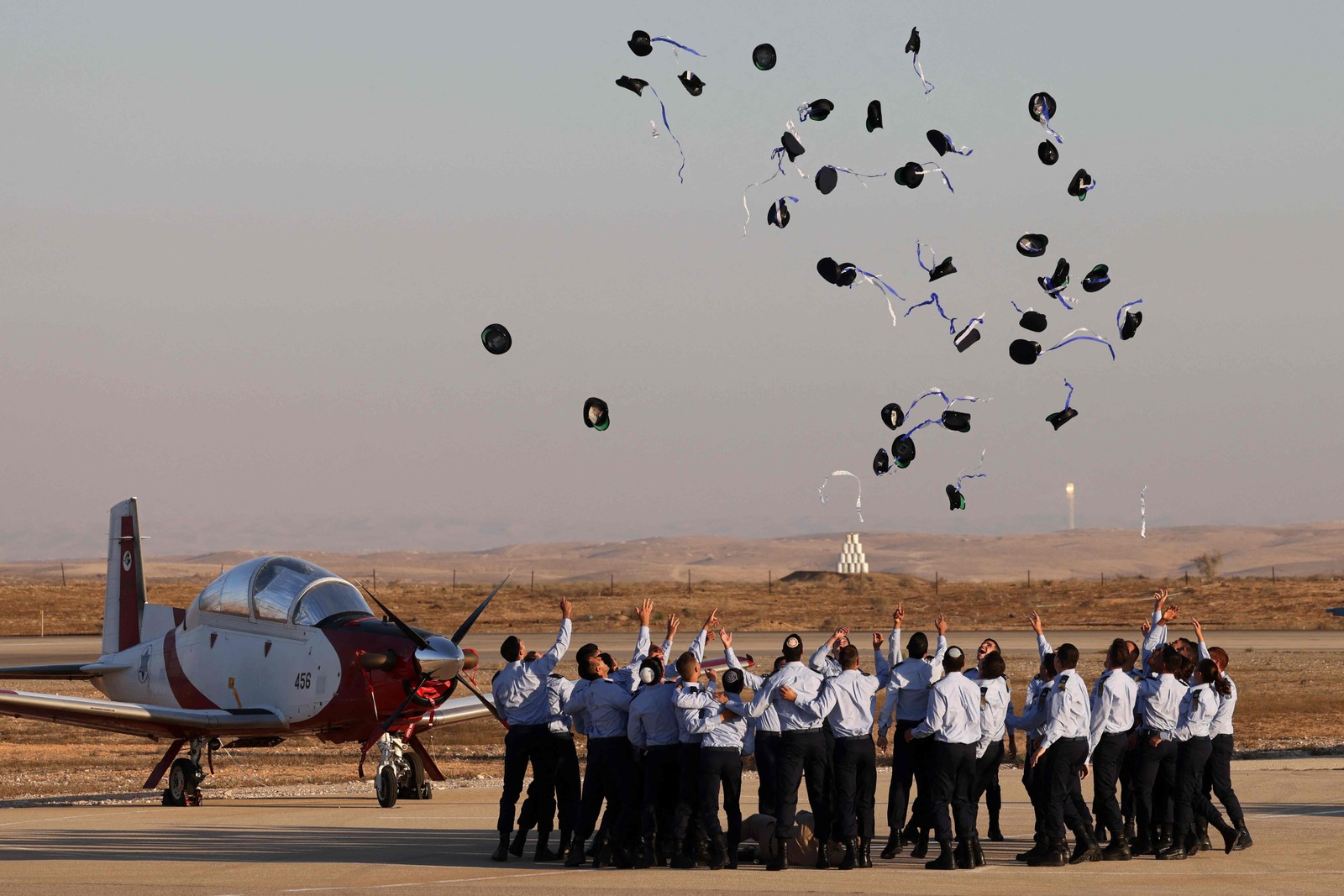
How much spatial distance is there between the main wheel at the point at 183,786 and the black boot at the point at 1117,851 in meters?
10.8

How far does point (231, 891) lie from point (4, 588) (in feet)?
270

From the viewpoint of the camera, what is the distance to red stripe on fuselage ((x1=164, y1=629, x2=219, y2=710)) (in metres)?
20.6

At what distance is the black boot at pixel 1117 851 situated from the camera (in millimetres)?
13992

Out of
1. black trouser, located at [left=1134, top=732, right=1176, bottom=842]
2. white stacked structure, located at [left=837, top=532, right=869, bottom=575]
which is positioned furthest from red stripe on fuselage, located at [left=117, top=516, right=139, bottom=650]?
white stacked structure, located at [left=837, top=532, right=869, bottom=575]

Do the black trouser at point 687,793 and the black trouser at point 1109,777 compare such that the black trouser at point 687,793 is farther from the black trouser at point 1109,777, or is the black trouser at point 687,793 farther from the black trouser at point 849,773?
the black trouser at point 1109,777

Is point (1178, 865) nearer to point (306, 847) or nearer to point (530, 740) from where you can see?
point (530, 740)

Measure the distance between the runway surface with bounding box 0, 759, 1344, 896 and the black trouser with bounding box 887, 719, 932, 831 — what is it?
1.27ft

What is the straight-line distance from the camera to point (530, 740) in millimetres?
14484

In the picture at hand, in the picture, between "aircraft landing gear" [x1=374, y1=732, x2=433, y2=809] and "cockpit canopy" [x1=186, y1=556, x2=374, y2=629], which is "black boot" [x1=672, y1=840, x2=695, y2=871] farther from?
"cockpit canopy" [x1=186, y1=556, x2=374, y2=629]

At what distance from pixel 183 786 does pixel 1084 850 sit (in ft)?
35.6

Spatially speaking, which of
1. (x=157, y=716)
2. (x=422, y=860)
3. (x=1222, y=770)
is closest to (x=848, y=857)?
(x=1222, y=770)

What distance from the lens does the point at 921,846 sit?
14.4 meters

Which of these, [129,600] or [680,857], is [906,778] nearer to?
[680,857]

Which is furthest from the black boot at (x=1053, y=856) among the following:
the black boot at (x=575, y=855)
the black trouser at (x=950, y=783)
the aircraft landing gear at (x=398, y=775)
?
the aircraft landing gear at (x=398, y=775)
